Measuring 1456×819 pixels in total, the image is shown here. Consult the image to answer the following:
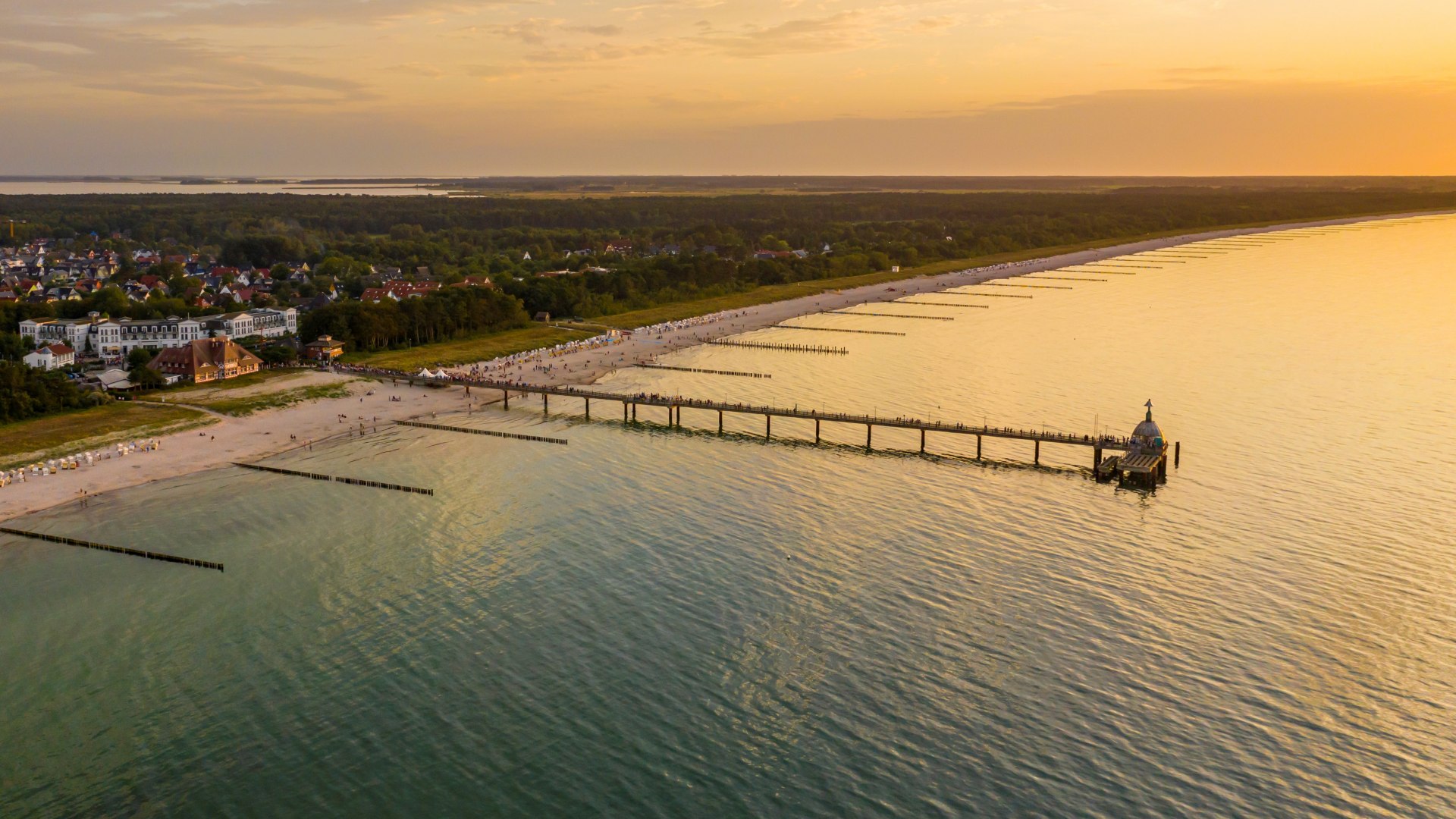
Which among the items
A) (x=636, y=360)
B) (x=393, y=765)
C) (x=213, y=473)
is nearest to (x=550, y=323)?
(x=636, y=360)

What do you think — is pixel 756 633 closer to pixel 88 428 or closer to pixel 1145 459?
pixel 1145 459

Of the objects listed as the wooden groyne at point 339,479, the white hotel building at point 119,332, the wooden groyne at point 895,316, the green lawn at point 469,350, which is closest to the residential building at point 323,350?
the green lawn at point 469,350

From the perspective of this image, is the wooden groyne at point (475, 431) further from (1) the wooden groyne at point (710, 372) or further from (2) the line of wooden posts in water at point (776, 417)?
(1) the wooden groyne at point (710, 372)

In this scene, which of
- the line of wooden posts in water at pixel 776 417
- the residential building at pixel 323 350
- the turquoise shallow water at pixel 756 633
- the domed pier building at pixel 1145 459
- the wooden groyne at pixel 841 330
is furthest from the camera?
the wooden groyne at pixel 841 330

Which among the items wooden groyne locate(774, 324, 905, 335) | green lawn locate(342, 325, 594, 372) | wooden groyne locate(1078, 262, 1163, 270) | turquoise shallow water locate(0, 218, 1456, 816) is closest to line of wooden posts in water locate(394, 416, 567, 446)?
turquoise shallow water locate(0, 218, 1456, 816)

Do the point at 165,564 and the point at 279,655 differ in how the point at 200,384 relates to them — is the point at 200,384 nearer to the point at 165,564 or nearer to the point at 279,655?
the point at 165,564
